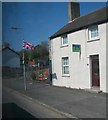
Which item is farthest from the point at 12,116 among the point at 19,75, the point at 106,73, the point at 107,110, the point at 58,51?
the point at 19,75

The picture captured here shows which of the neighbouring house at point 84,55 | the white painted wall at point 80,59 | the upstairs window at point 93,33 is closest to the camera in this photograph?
the white painted wall at point 80,59

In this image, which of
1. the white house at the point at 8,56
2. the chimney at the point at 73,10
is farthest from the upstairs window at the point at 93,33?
the chimney at the point at 73,10

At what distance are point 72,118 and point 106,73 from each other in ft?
24.9

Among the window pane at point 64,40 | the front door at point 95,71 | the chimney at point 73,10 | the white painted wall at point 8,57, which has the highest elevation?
the chimney at point 73,10

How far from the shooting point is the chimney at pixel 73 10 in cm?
2630

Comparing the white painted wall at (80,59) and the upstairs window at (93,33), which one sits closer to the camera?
the white painted wall at (80,59)

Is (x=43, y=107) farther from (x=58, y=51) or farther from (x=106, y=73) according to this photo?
(x=58, y=51)

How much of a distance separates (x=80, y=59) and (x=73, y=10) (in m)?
8.47

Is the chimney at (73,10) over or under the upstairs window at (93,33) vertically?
over

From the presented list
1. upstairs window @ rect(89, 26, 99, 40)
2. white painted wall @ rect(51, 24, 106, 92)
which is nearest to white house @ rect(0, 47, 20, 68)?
white painted wall @ rect(51, 24, 106, 92)

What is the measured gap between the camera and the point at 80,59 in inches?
776

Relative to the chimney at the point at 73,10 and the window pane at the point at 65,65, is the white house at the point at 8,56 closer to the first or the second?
the window pane at the point at 65,65

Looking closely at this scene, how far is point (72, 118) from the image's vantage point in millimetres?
9648

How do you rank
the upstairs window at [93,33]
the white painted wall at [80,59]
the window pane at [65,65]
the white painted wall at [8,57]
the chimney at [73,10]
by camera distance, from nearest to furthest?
1. the white painted wall at [8,57]
2. the white painted wall at [80,59]
3. the upstairs window at [93,33]
4. the window pane at [65,65]
5. the chimney at [73,10]
